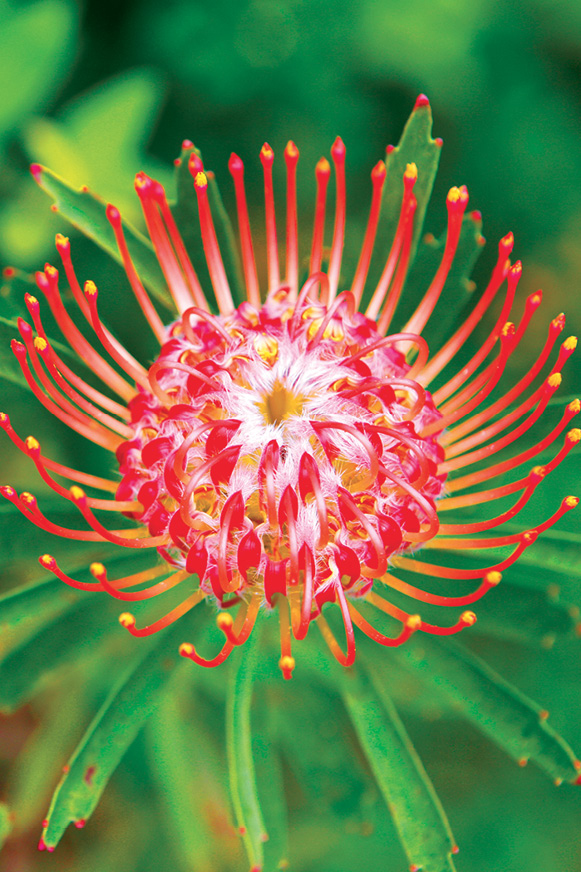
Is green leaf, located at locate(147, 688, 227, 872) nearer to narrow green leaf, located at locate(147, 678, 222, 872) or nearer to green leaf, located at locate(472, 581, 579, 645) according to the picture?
narrow green leaf, located at locate(147, 678, 222, 872)

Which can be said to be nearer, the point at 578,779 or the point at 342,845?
the point at 578,779

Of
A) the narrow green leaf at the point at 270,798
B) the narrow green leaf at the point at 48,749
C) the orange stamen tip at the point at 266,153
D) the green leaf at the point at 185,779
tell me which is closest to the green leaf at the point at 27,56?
the orange stamen tip at the point at 266,153

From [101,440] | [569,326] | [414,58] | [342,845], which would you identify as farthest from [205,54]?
[342,845]

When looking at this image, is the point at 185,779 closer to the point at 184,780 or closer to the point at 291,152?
the point at 184,780

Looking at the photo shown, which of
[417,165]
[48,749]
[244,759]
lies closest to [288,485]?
[244,759]

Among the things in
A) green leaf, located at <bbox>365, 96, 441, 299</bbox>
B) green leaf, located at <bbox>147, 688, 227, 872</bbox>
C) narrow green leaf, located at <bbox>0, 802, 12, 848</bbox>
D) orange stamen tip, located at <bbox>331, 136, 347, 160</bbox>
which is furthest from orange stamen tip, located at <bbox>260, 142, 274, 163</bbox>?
narrow green leaf, located at <bbox>0, 802, 12, 848</bbox>

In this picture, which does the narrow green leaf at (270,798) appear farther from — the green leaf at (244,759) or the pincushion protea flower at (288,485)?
the green leaf at (244,759)

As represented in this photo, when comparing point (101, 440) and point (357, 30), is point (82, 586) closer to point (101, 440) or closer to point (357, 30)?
point (101, 440)

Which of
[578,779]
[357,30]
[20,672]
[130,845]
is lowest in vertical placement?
[130,845]
